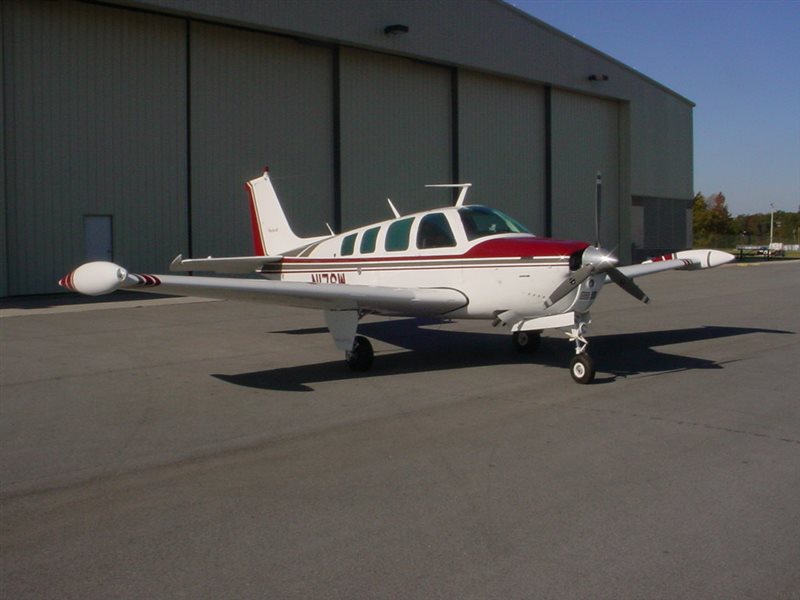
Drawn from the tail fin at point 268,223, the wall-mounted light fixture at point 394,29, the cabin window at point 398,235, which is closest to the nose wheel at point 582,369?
the cabin window at point 398,235

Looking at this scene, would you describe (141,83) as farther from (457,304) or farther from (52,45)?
(457,304)

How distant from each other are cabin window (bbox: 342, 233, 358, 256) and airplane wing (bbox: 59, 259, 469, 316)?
143cm

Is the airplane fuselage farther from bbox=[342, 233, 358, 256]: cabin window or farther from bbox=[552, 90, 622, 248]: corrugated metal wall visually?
bbox=[552, 90, 622, 248]: corrugated metal wall

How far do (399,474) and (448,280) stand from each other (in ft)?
15.7

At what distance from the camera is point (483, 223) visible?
10.6 metres

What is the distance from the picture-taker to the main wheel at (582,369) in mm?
9234

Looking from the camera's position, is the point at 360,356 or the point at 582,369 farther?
the point at 360,356

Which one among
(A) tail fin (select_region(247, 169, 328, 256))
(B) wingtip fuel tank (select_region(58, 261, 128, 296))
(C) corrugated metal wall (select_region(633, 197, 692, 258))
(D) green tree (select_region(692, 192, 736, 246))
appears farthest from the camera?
(D) green tree (select_region(692, 192, 736, 246))

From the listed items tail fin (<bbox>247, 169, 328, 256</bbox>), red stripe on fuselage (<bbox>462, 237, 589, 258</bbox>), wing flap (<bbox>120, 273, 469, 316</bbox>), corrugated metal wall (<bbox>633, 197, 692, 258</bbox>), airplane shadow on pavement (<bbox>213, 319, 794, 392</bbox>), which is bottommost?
airplane shadow on pavement (<bbox>213, 319, 794, 392</bbox>)

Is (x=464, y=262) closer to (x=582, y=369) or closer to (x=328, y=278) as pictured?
(x=582, y=369)

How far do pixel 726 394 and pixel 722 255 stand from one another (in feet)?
13.0

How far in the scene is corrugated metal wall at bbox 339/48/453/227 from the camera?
2825cm

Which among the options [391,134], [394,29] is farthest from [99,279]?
[391,134]

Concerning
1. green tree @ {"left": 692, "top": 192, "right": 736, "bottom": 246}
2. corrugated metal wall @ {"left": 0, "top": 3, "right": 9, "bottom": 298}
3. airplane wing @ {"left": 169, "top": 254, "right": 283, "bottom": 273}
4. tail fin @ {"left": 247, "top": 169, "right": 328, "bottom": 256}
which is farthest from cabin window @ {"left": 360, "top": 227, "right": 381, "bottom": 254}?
green tree @ {"left": 692, "top": 192, "right": 736, "bottom": 246}
